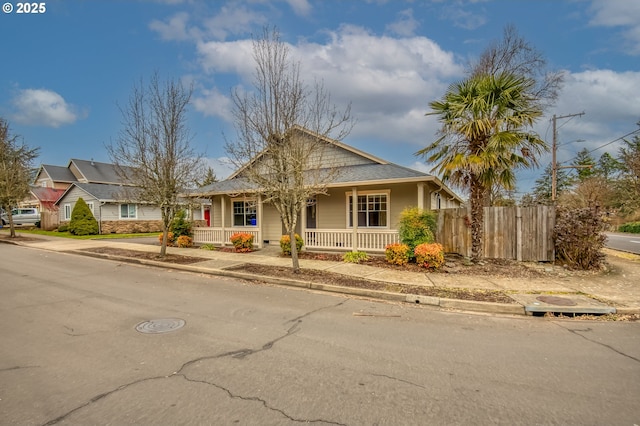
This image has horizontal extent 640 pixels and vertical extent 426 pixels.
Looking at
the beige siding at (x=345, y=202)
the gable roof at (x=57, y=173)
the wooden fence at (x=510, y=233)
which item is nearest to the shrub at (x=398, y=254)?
the beige siding at (x=345, y=202)

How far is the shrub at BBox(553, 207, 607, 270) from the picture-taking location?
10008 millimetres

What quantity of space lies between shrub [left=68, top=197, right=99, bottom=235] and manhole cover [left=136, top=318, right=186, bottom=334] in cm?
2528

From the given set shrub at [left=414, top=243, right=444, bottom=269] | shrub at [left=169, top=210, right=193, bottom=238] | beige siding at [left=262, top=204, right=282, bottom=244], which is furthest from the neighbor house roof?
shrub at [left=414, top=243, right=444, bottom=269]

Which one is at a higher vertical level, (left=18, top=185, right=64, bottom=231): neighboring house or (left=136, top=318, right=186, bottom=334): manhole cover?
(left=18, top=185, right=64, bottom=231): neighboring house

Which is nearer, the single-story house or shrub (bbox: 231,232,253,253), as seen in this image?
shrub (bbox: 231,232,253,253)

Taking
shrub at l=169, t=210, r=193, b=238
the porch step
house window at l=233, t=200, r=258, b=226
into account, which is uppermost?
house window at l=233, t=200, r=258, b=226

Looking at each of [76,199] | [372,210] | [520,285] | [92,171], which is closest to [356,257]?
[372,210]

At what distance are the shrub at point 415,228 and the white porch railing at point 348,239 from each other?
124cm

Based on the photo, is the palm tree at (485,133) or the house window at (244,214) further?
the house window at (244,214)

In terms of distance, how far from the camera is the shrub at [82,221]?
25.5m

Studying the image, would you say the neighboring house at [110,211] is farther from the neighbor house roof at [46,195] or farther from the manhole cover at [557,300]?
the manhole cover at [557,300]

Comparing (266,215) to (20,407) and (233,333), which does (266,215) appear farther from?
(20,407)

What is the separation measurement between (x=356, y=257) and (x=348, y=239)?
1.58 metres

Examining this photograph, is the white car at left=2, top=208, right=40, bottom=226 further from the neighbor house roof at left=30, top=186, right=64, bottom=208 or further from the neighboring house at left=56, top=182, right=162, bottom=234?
the neighboring house at left=56, top=182, right=162, bottom=234
